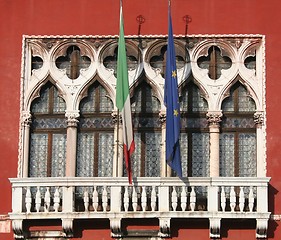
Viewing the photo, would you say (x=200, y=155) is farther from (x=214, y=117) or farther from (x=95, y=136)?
(x=95, y=136)

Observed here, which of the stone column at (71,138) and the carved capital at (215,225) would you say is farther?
the stone column at (71,138)

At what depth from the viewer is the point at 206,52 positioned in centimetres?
2306

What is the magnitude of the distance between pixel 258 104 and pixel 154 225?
2.88m

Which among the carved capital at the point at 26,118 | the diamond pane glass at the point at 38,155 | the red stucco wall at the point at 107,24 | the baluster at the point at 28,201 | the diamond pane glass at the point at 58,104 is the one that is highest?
the red stucco wall at the point at 107,24

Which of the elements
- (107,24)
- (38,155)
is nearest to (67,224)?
(38,155)

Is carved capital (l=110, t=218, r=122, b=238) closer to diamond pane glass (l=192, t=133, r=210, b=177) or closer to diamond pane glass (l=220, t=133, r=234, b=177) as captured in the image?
diamond pane glass (l=192, t=133, r=210, b=177)

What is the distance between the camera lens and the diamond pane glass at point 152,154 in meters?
22.8

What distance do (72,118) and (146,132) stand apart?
1342 mm

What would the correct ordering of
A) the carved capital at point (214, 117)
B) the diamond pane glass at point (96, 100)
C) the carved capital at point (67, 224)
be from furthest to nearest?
the diamond pane glass at point (96, 100) < the carved capital at point (214, 117) < the carved capital at point (67, 224)

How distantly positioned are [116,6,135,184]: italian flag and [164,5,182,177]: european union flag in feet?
2.10

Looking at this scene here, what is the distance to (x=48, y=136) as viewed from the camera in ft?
75.7

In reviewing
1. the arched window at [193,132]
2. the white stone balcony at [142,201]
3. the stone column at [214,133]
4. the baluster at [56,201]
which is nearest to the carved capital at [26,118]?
the white stone balcony at [142,201]

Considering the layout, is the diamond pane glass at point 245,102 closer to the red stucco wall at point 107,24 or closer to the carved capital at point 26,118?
the red stucco wall at point 107,24

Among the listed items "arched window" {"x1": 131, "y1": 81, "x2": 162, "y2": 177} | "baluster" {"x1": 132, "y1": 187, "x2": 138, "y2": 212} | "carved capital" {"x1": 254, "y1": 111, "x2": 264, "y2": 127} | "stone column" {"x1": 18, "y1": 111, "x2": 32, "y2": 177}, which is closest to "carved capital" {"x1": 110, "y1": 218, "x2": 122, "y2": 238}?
"baluster" {"x1": 132, "y1": 187, "x2": 138, "y2": 212}
